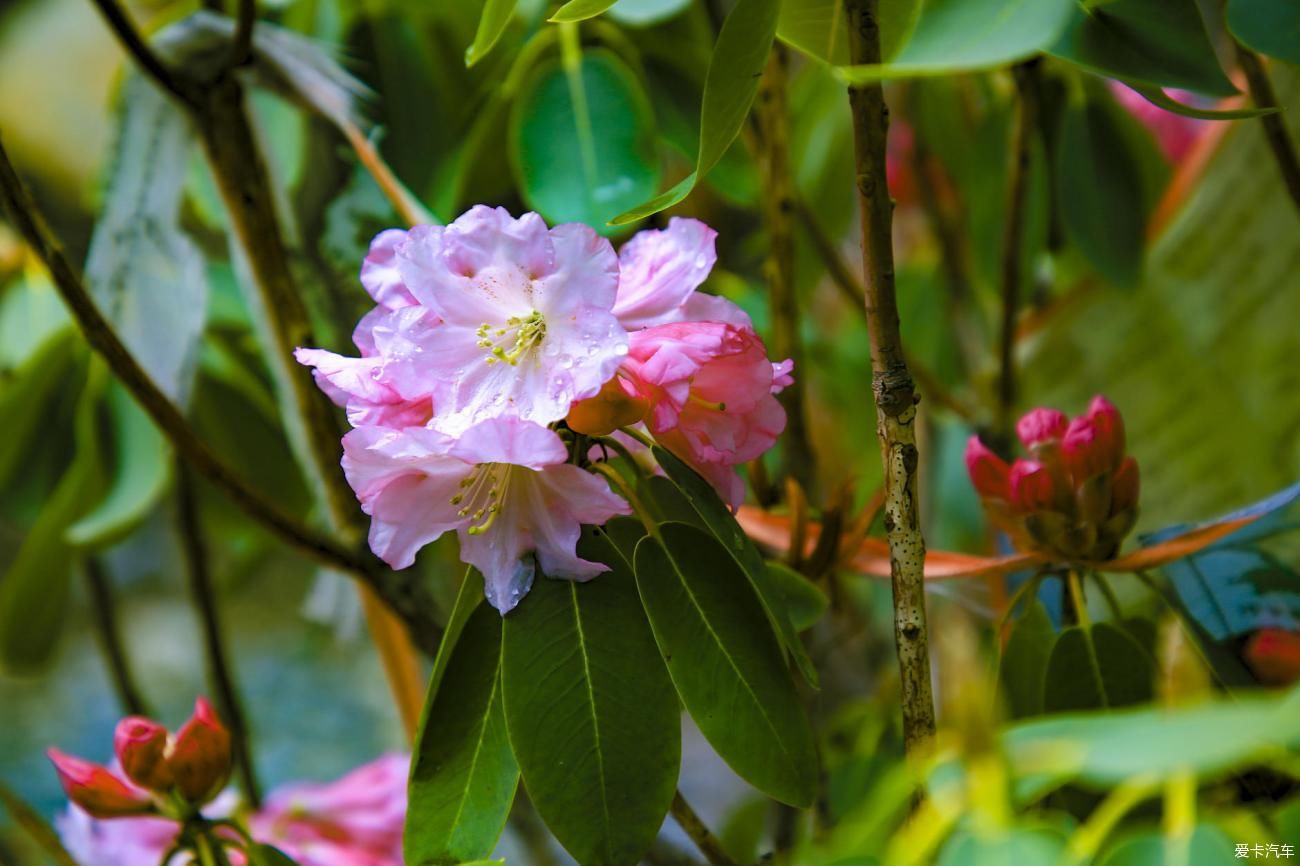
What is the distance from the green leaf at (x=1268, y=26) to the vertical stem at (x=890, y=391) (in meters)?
0.15

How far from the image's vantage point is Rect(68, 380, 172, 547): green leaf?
771mm

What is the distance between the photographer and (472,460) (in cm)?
39

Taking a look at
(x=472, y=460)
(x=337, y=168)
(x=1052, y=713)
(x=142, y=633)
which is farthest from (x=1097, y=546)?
(x=142, y=633)

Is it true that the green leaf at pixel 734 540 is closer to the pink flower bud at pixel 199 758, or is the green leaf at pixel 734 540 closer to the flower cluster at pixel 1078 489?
the flower cluster at pixel 1078 489

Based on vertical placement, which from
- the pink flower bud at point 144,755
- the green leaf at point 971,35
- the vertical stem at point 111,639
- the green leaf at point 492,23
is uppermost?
the green leaf at point 492,23

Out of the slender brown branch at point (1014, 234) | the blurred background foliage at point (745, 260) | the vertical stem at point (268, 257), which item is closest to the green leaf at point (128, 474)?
the blurred background foliage at point (745, 260)

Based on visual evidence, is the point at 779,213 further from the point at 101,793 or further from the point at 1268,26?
the point at 101,793

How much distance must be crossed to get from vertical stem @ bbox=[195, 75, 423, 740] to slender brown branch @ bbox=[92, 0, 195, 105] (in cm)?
1

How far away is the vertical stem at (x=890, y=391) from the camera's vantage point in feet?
1.31

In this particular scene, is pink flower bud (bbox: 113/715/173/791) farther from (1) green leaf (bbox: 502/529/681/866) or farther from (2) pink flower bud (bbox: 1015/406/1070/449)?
(2) pink flower bud (bbox: 1015/406/1070/449)

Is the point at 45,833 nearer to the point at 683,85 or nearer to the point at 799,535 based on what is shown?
the point at 799,535

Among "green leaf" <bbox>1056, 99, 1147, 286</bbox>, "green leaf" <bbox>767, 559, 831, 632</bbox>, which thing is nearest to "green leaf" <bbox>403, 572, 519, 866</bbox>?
"green leaf" <bbox>767, 559, 831, 632</bbox>

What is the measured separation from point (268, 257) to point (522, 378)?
1.10 feet

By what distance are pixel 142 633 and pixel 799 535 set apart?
8.10 ft
